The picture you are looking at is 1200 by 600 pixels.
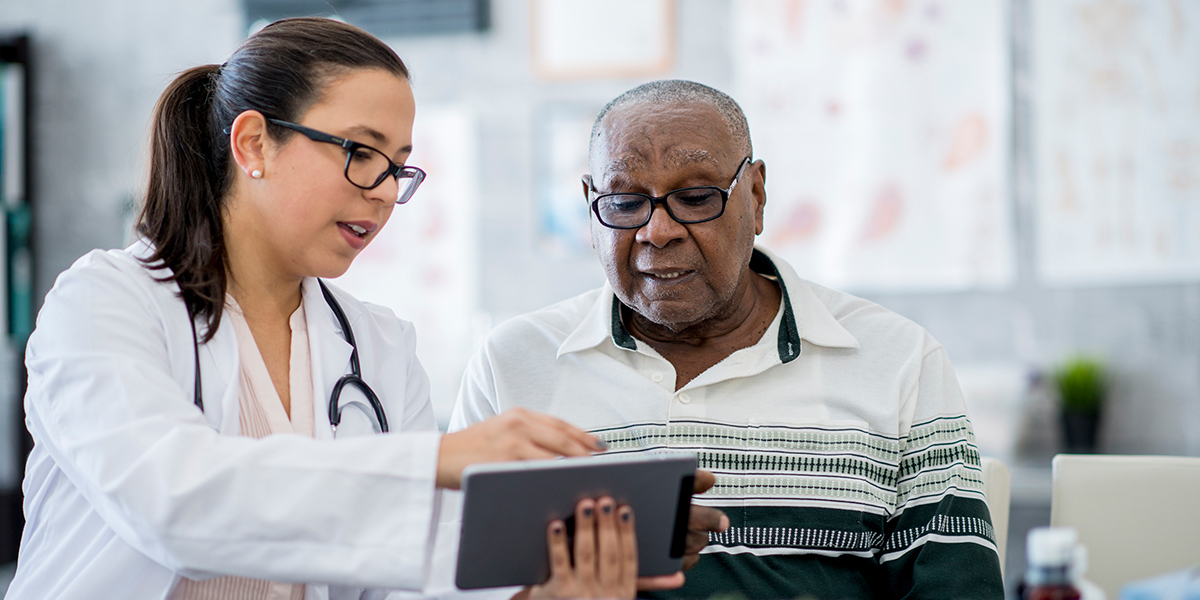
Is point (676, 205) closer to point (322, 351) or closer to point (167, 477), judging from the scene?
point (322, 351)

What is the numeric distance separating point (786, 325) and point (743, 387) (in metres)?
0.15

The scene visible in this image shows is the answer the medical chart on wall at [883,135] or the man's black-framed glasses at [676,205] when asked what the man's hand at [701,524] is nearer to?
the man's black-framed glasses at [676,205]

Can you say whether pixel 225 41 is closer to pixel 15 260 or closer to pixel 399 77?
pixel 15 260

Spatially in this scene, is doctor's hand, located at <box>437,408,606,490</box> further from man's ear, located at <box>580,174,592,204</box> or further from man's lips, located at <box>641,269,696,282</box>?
man's ear, located at <box>580,174,592,204</box>

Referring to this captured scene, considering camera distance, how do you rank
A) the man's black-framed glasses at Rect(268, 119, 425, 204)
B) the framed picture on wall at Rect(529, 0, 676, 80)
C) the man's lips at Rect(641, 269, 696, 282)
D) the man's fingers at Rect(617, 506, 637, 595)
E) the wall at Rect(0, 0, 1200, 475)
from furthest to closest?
the framed picture on wall at Rect(529, 0, 676, 80)
the wall at Rect(0, 0, 1200, 475)
the man's lips at Rect(641, 269, 696, 282)
the man's black-framed glasses at Rect(268, 119, 425, 204)
the man's fingers at Rect(617, 506, 637, 595)

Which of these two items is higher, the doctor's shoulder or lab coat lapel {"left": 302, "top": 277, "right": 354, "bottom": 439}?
the doctor's shoulder

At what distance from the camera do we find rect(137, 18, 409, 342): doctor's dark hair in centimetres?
127

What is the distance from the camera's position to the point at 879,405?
1.59 metres

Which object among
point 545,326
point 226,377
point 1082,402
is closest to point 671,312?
point 545,326

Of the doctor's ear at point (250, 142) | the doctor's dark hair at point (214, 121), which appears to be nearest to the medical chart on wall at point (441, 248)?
the doctor's dark hair at point (214, 121)

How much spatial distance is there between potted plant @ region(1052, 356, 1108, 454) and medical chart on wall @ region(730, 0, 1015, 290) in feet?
1.21

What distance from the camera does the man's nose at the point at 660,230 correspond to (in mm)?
1551

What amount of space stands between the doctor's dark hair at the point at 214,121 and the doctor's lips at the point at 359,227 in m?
0.14

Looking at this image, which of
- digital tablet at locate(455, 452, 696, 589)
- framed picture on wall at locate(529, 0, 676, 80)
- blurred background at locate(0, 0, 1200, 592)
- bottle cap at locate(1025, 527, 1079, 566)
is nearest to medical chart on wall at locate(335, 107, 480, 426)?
blurred background at locate(0, 0, 1200, 592)
